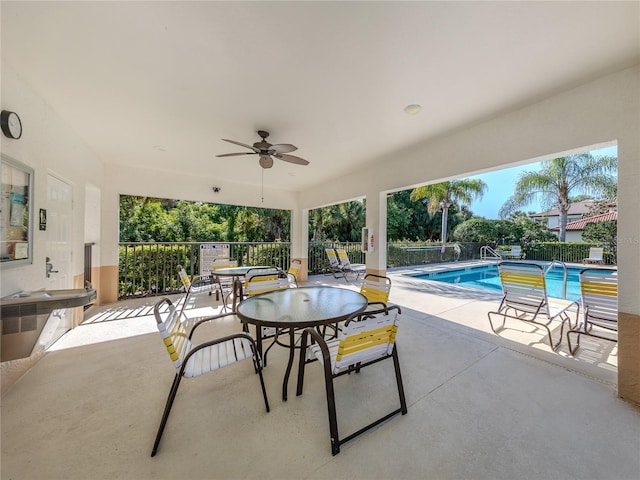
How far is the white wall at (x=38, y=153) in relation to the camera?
2.10 meters

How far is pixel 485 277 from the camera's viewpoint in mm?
9203

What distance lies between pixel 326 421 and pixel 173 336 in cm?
124

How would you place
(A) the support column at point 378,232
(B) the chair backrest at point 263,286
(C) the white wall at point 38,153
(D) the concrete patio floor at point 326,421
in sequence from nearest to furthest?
1. (D) the concrete patio floor at point 326,421
2. (C) the white wall at point 38,153
3. (B) the chair backrest at point 263,286
4. (A) the support column at point 378,232

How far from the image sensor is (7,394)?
6.77 feet

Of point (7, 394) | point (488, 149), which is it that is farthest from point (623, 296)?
point (7, 394)

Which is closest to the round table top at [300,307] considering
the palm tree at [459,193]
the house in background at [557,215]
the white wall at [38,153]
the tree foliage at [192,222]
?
the white wall at [38,153]

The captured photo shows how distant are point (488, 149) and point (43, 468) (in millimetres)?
4688

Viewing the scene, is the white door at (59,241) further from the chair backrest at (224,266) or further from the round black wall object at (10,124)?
the chair backrest at (224,266)

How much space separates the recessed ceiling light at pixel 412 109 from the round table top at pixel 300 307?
7.04 ft

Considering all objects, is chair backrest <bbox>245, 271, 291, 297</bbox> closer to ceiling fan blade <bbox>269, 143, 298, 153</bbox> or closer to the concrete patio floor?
the concrete patio floor

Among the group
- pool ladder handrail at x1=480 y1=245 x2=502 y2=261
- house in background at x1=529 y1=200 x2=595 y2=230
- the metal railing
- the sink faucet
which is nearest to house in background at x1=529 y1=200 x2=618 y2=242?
house in background at x1=529 y1=200 x2=595 y2=230

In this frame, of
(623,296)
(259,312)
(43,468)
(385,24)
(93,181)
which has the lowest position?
(43,468)

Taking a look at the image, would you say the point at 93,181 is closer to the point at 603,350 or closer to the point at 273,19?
the point at 273,19

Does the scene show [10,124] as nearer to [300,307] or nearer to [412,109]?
[300,307]
